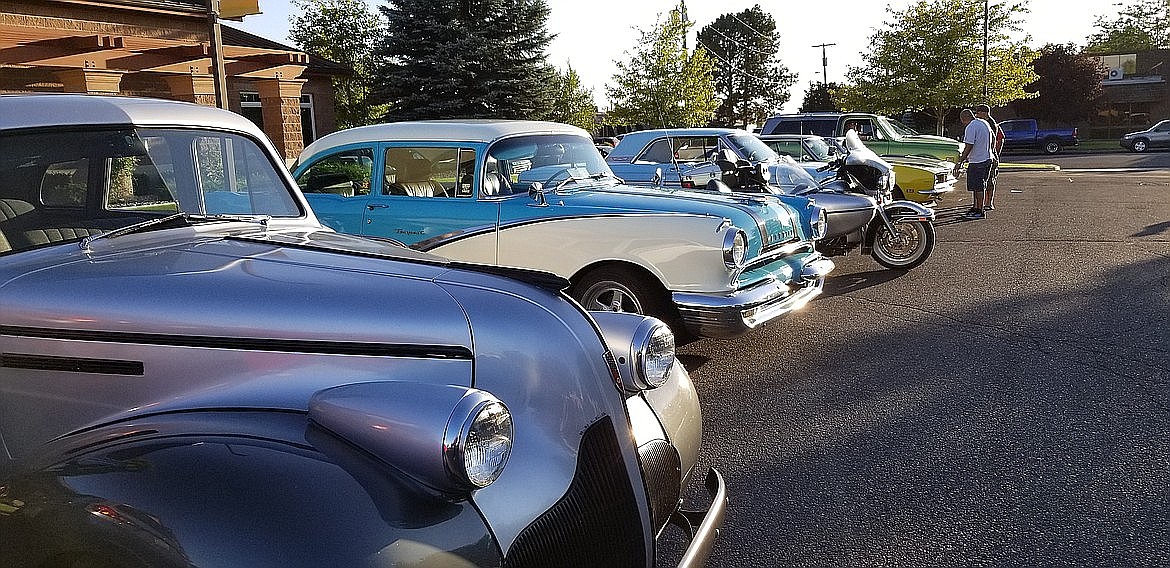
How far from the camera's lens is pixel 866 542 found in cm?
346

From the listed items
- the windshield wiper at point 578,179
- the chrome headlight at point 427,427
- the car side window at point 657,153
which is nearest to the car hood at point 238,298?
the chrome headlight at point 427,427

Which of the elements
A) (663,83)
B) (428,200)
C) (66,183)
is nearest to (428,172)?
(428,200)

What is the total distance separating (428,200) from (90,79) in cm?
1153

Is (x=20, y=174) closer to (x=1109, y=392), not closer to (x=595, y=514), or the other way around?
(x=595, y=514)

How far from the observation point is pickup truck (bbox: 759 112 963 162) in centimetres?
1757

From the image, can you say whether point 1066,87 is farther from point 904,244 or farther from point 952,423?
point 952,423

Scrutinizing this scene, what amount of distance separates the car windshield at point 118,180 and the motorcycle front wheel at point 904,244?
7.62 metres

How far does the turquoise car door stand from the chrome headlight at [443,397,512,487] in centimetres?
410

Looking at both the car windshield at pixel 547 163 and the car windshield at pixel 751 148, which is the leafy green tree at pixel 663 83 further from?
the car windshield at pixel 547 163

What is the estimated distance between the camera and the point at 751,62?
7262 centimetres

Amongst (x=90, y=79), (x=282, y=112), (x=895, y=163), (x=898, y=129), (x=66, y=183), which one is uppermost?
(x=90, y=79)

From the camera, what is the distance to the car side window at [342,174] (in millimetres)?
6559

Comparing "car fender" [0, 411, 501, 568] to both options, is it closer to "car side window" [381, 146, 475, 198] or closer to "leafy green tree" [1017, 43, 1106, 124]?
"car side window" [381, 146, 475, 198]

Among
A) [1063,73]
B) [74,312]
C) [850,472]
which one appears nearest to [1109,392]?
[850,472]
